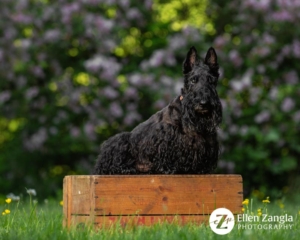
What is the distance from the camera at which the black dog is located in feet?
15.3

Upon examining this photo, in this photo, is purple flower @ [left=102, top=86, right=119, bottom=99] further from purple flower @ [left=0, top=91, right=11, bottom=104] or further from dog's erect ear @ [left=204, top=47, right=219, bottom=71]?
dog's erect ear @ [left=204, top=47, right=219, bottom=71]

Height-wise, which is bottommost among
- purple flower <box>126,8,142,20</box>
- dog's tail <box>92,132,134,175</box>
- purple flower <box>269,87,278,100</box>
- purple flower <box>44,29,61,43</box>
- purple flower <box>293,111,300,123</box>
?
dog's tail <box>92,132,134,175</box>

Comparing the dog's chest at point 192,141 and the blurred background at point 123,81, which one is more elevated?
the blurred background at point 123,81

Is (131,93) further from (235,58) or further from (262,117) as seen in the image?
(262,117)

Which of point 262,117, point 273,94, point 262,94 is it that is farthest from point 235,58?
point 262,117

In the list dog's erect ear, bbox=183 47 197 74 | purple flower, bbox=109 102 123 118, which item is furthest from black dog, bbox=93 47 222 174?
purple flower, bbox=109 102 123 118

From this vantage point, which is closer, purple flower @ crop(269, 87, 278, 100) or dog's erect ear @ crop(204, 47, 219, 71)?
dog's erect ear @ crop(204, 47, 219, 71)

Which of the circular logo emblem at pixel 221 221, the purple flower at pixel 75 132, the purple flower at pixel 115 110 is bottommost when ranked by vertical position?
the circular logo emblem at pixel 221 221

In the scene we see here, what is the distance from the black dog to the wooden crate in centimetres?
16

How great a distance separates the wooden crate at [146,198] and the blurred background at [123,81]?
5189 millimetres

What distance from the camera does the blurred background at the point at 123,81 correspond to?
10.2 m

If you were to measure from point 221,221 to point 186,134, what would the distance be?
0.66 m

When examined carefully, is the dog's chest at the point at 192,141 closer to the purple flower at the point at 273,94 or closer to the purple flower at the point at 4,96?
the purple flower at the point at 273,94

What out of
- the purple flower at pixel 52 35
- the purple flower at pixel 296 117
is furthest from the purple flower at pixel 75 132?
the purple flower at pixel 296 117
